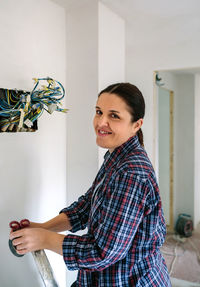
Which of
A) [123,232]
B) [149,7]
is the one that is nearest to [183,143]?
[149,7]

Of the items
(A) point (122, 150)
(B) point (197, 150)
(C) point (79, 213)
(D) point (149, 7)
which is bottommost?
(C) point (79, 213)

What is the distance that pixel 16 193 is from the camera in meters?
1.43

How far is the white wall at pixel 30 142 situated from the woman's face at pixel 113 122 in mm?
567

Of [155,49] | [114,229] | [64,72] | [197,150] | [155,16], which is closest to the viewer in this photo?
[114,229]

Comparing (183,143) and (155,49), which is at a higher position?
(155,49)

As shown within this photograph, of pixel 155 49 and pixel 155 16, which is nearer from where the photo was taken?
pixel 155 16

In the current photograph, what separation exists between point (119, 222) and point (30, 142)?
83 cm

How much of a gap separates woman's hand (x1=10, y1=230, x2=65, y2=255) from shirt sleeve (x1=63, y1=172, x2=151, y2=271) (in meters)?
0.03

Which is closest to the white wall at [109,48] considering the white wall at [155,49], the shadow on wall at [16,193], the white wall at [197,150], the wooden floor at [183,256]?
the white wall at [155,49]

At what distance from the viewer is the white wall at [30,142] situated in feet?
4.44

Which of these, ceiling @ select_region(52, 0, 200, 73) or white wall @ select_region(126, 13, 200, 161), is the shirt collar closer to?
ceiling @ select_region(52, 0, 200, 73)

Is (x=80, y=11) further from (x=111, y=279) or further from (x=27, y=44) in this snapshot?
(x=111, y=279)

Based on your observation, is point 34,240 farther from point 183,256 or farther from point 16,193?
point 183,256

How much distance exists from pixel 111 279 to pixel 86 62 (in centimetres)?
130
